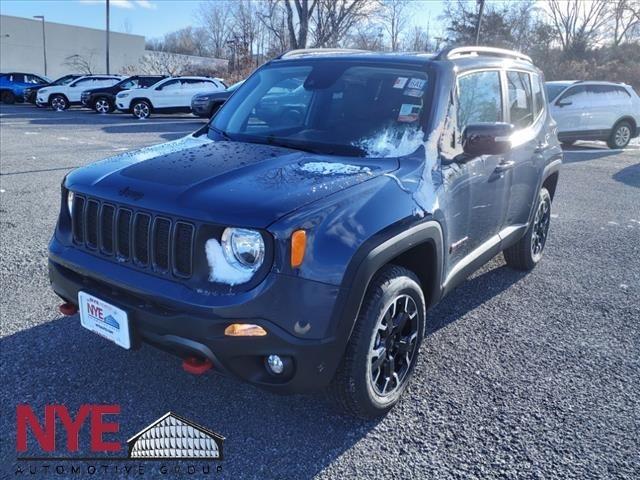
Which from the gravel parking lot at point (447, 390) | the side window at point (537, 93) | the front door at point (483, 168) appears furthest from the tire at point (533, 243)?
the front door at point (483, 168)

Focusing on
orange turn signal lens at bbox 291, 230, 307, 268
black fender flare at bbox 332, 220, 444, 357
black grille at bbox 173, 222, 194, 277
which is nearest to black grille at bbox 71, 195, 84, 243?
black grille at bbox 173, 222, 194, 277

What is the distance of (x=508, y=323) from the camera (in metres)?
4.02

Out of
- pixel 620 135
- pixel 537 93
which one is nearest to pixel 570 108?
pixel 620 135

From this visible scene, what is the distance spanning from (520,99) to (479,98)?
0.87m

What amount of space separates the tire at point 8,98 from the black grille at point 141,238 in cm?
2893

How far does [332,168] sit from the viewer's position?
9.21ft

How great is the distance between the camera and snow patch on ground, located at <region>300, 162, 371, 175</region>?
2.74 metres

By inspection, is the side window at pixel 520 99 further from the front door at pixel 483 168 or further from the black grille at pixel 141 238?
the black grille at pixel 141 238

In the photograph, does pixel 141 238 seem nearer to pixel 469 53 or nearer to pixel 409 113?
pixel 409 113

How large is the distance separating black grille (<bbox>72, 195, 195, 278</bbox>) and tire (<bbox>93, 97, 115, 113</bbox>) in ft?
68.6

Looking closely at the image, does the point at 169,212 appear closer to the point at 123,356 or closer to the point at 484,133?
the point at 123,356

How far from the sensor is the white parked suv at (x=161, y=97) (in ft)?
65.7

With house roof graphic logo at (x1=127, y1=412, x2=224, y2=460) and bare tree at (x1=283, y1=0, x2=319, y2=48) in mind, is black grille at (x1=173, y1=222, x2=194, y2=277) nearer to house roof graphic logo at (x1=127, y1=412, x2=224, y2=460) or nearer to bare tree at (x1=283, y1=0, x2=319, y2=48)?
house roof graphic logo at (x1=127, y1=412, x2=224, y2=460)

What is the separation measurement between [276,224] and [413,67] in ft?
5.71
